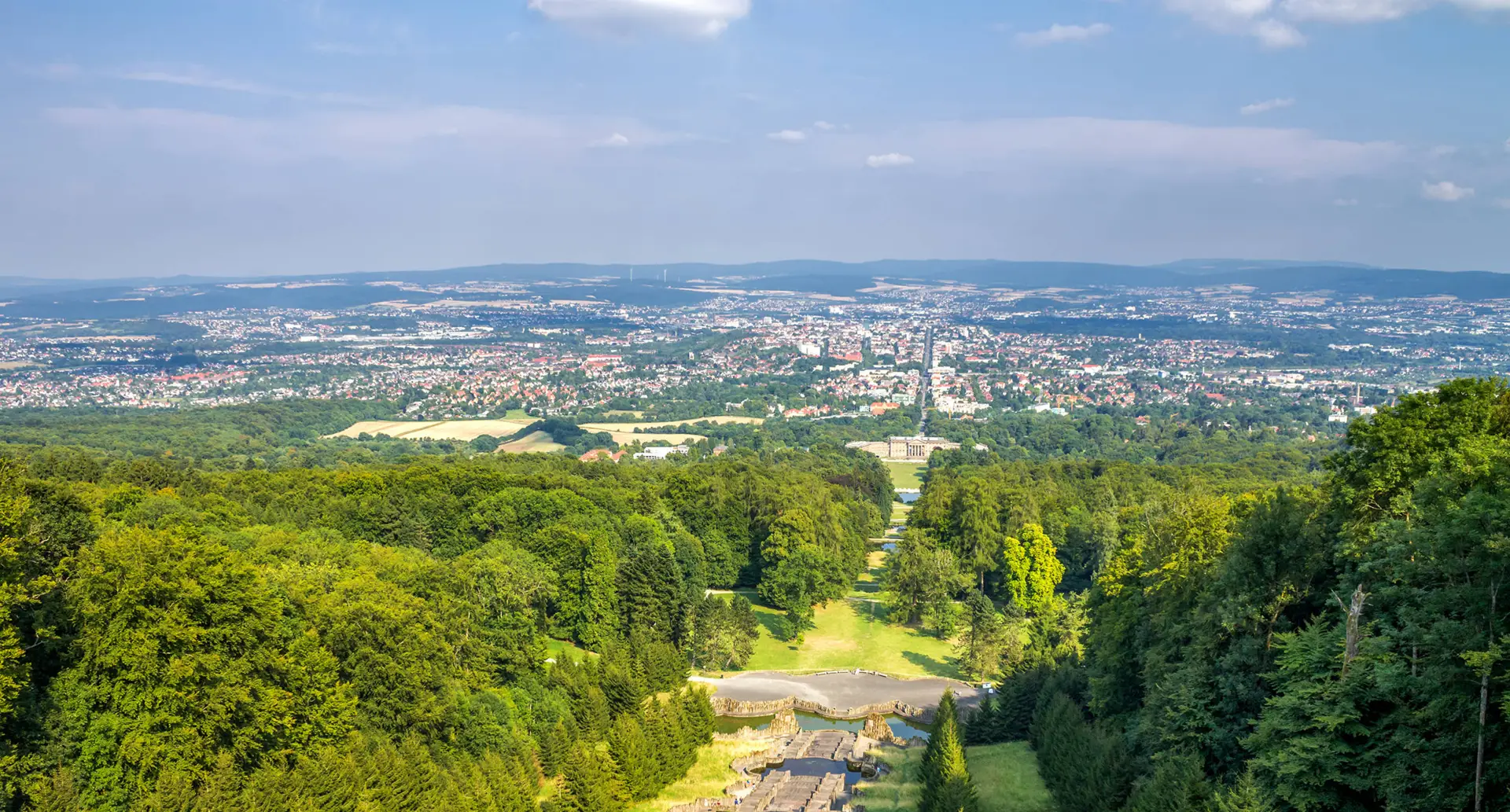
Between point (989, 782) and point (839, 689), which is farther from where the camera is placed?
point (839, 689)

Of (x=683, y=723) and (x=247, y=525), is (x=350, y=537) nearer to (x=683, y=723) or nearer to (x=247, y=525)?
(x=247, y=525)

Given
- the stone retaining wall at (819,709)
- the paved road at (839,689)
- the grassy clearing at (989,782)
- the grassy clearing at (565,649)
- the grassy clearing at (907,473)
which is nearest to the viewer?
the grassy clearing at (989,782)

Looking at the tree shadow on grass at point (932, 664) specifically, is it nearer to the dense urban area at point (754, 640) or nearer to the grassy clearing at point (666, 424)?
the dense urban area at point (754, 640)

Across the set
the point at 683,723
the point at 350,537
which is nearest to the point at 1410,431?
the point at 683,723

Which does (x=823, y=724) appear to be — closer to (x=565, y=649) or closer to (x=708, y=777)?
(x=708, y=777)

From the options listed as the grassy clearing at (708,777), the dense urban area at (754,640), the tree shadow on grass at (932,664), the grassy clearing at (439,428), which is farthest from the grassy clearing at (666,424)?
the grassy clearing at (708,777)

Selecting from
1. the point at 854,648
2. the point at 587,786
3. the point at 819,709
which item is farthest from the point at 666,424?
the point at 587,786

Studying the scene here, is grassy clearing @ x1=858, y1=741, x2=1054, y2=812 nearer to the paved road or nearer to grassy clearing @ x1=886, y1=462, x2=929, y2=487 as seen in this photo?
the paved road
